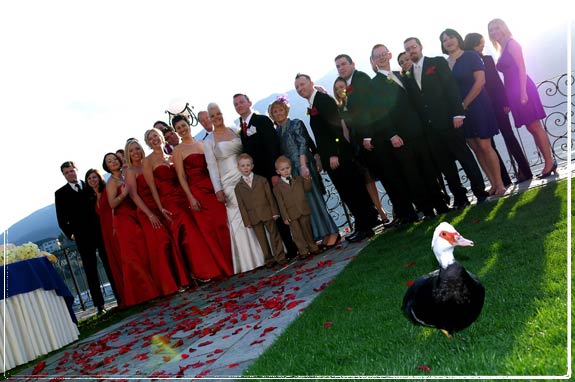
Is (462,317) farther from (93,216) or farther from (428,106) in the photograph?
(93,216)

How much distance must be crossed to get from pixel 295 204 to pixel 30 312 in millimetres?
3620

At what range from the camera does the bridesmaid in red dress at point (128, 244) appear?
7.86 meters

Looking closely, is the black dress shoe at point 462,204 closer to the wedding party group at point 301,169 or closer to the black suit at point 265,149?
the wedding party group at point 301,169

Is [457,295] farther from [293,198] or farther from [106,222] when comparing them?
[106,222]

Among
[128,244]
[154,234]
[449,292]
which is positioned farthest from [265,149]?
[449,292]

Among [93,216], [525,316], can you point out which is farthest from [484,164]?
[93,216]

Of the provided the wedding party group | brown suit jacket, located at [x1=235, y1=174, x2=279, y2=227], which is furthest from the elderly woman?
brown suit jacket, located at [x1=235, y1=174, x2=279, y2=227]

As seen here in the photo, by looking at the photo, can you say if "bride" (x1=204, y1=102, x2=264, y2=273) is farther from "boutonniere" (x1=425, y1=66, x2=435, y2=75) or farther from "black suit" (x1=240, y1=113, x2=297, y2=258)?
"boutonniere" (x1=425, y1=66, x2=435, y2=75)

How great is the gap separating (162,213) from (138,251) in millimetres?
705

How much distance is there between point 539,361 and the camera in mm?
2088

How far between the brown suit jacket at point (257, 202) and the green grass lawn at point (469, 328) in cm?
228

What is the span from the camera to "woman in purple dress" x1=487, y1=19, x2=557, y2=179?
6449 mm

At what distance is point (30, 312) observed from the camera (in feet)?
20.2

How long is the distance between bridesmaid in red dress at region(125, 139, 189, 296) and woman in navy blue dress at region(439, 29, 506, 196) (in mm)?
4683
